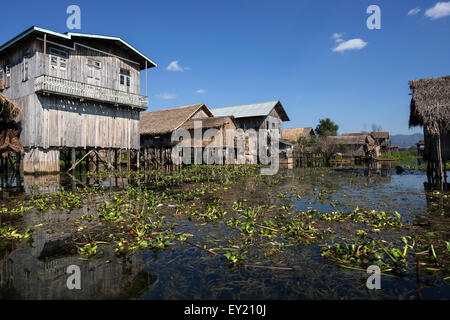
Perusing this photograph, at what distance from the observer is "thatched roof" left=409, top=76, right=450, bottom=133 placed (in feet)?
40.2

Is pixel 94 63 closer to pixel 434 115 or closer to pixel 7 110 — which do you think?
pixel 7 110

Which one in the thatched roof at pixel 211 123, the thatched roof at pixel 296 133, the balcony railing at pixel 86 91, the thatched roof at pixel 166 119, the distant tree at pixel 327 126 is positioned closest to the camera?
the balcony railing at pixel 86 91

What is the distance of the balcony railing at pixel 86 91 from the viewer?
1603 centimetres

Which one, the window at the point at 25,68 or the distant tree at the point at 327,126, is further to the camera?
the distant tree at the point at 327,126

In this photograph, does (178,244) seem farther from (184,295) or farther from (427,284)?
(427,284)

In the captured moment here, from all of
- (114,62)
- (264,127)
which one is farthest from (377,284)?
(264,127)

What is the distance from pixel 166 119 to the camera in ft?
101

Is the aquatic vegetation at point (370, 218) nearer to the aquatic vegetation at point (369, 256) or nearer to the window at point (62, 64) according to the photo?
the aquatic vegetation at point (369, 256)

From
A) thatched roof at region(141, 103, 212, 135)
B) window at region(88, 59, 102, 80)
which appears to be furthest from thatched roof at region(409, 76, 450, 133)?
window at region(88, 59, 102, 80)

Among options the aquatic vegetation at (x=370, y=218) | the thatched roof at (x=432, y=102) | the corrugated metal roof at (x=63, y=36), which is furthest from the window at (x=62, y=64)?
the thatched roof at (x=432, y=102)

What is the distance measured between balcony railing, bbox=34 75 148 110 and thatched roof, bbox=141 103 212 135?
6630 mm

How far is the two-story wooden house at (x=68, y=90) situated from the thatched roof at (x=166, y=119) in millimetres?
6693

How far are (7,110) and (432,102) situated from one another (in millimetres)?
24161

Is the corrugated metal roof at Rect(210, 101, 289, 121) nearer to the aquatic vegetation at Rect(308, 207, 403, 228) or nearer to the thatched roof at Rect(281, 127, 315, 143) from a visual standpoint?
the thatched roof at Rect(281, 127, 315, 143)
